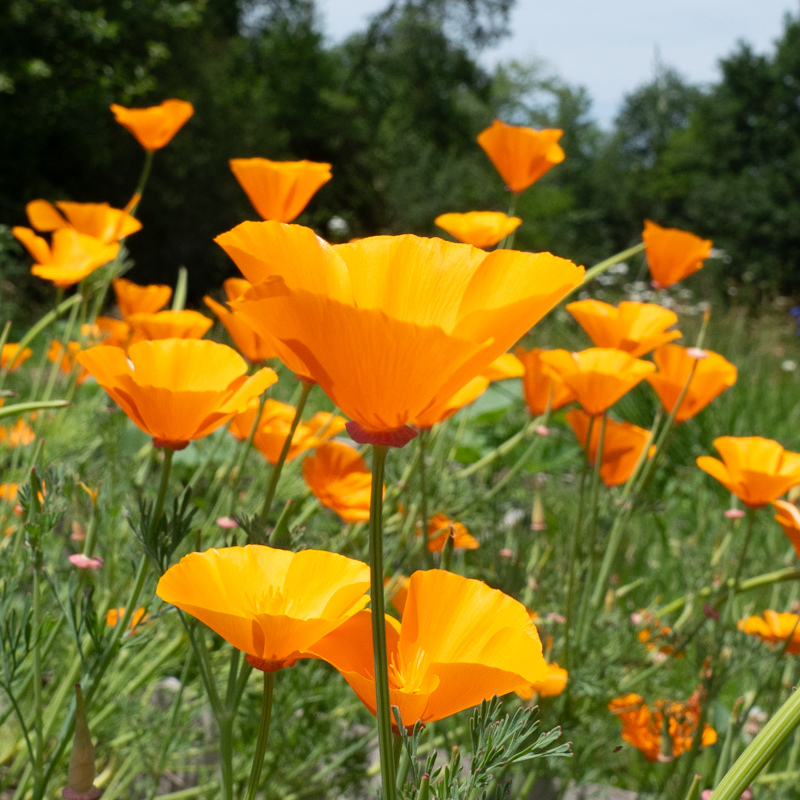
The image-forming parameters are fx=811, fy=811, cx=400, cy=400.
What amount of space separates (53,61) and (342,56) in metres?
8.20

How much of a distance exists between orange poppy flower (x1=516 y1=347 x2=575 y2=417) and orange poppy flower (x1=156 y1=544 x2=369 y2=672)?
574 mm

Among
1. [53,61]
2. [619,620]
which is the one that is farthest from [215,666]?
[53,61]

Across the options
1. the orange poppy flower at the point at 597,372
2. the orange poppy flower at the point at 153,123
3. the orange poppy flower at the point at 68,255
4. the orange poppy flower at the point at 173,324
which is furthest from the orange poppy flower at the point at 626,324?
the orange poppy flower at the point at 153,123

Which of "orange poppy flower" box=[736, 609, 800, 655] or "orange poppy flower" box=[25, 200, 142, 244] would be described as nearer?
"orange poppy flower" box=[736, 609, 800, 655]

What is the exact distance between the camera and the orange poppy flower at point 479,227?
3.01 ft

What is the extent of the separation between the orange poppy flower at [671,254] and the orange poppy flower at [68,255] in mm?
637

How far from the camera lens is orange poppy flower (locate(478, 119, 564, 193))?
3.37 feet

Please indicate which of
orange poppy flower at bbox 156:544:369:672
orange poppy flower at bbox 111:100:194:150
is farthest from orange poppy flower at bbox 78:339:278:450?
orange poppy flower at bbox 111:100:194:150

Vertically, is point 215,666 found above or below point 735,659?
below

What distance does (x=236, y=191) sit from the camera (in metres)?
9.41

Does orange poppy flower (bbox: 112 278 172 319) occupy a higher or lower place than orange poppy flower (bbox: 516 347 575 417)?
lower

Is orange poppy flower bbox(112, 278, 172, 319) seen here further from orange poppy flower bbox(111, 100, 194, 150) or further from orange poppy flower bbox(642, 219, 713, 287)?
orange poppy flower bbox(642, 219, 713, 287)

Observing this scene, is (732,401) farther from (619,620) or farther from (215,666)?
(215,666)

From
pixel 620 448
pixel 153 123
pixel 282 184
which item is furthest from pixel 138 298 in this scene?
pixel 620 448
